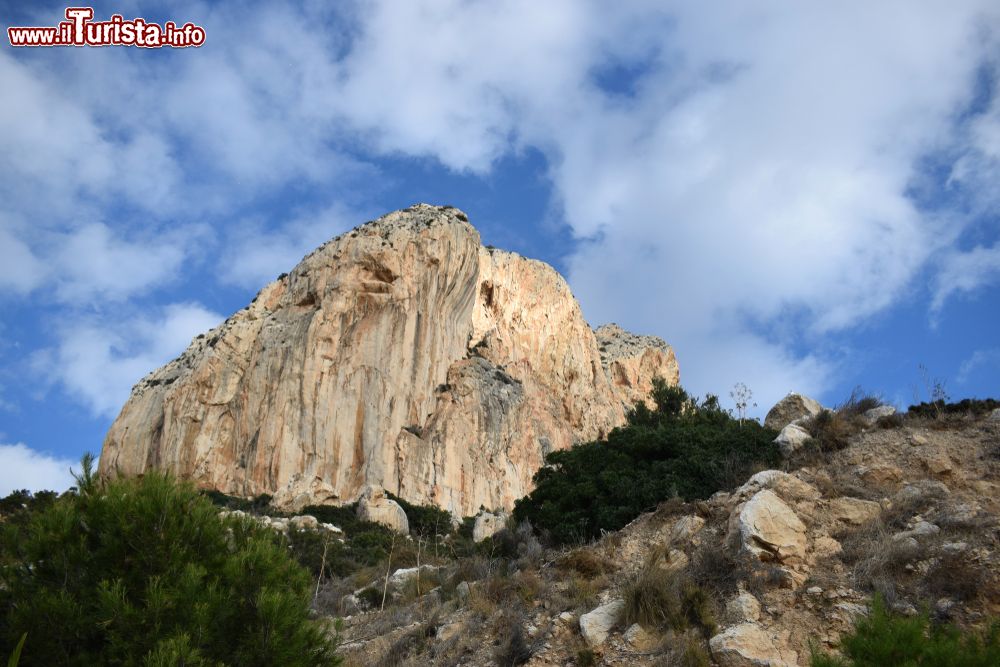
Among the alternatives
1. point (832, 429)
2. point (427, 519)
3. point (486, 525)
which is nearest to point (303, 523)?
point (486, 525)

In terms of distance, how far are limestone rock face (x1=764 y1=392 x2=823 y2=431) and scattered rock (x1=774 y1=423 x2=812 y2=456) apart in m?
2.67

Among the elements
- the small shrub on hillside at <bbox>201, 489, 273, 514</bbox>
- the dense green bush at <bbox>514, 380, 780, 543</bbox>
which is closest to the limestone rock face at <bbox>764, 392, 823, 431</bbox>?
the dense green bush at <bbox>514, 380, 780, 543</bbox>

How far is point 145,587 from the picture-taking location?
768 cm

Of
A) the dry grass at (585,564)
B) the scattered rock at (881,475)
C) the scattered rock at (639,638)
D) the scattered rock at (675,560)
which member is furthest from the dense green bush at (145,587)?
the scattered rock at (881,475)

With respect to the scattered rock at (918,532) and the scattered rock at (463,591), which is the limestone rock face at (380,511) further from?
the scattered rock at (918,532)

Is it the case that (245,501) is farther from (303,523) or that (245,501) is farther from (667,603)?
(667,603)

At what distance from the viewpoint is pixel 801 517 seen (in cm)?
1193

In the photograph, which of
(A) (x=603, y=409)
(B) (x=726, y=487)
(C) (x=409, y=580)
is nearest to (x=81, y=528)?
(C) (x=409, y=580)

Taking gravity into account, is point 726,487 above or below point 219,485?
below

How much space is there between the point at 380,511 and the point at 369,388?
14554 mm

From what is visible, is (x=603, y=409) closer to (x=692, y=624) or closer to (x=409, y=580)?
(x=409, y=580)

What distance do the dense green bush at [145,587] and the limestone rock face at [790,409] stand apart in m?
13.0

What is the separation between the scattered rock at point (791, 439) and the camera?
49.4 ft

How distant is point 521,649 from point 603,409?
5618cm
